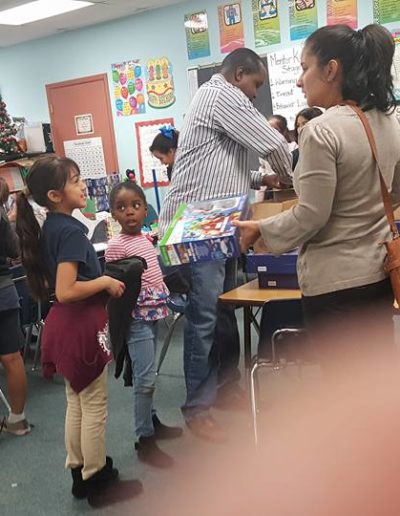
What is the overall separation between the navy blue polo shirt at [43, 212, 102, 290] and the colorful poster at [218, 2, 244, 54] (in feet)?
13.9

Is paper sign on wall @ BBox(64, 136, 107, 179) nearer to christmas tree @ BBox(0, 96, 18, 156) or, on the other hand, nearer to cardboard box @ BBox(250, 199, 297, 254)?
christmas tree @ BBox(0, 96, 18, 156)

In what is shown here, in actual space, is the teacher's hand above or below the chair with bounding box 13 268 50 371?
above

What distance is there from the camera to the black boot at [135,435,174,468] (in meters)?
2.46

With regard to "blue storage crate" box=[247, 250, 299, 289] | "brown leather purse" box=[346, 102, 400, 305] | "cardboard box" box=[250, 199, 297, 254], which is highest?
"brown leather purse" box=[346, 102, 400, 305]

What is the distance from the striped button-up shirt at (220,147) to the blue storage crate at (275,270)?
0.30 metres

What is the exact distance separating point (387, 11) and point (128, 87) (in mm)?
2861

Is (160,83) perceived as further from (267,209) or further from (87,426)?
(87,426)

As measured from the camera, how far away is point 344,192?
149 centimetres

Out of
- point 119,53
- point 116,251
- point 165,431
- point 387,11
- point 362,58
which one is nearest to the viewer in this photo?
point 362,58

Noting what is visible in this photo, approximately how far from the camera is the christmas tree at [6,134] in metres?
5.92

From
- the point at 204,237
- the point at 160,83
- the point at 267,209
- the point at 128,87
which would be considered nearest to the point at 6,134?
the point at 128,87

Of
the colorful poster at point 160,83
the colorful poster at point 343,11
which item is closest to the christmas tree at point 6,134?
the colorful poster at point 160,83

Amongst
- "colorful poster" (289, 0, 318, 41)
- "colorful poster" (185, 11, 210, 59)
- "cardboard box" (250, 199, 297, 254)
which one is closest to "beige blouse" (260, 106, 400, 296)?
"cardboard box" (250, 199, 297, 254)

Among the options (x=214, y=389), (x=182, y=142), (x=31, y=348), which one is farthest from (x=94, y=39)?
(x=214, y=389)
